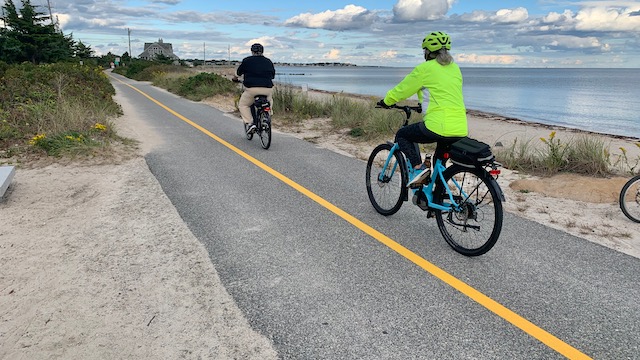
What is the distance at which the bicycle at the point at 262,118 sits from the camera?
990 cm

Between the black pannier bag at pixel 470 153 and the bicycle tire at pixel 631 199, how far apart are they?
2952 millimetres

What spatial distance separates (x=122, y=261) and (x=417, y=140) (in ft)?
11.0

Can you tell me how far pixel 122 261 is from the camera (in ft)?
13.7

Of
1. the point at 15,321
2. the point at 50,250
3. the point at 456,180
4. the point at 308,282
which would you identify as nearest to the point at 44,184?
the point at 50,250

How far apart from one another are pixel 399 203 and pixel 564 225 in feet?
6.79

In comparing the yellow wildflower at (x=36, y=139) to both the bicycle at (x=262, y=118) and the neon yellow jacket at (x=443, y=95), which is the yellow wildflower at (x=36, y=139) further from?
the neon yellow jacket at (x=443, y=95)

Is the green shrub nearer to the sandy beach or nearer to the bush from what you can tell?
the bush

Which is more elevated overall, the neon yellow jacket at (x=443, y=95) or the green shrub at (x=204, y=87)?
the neon yellow jacket at (x=443, y=95)

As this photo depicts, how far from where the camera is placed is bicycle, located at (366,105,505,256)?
4.02 m

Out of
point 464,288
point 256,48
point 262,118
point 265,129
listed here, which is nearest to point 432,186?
point 464,288

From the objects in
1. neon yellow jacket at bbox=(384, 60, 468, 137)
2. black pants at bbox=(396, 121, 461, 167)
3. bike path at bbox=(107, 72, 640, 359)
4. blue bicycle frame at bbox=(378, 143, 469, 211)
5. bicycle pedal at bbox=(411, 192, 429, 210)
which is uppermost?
neon yellow jacket at bbox=(384, 60, 468, 137)

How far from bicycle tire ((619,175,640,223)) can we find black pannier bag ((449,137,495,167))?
295cm

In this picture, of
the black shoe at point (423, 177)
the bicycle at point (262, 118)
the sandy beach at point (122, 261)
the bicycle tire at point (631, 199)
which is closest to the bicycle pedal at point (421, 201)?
the black shoe at point (423, 177)

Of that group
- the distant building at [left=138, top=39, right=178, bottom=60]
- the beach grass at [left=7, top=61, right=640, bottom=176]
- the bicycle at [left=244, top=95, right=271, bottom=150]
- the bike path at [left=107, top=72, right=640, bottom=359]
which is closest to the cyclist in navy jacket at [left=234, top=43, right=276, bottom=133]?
the bicycle at [left=244, top=95, right=271, bottom=150]
